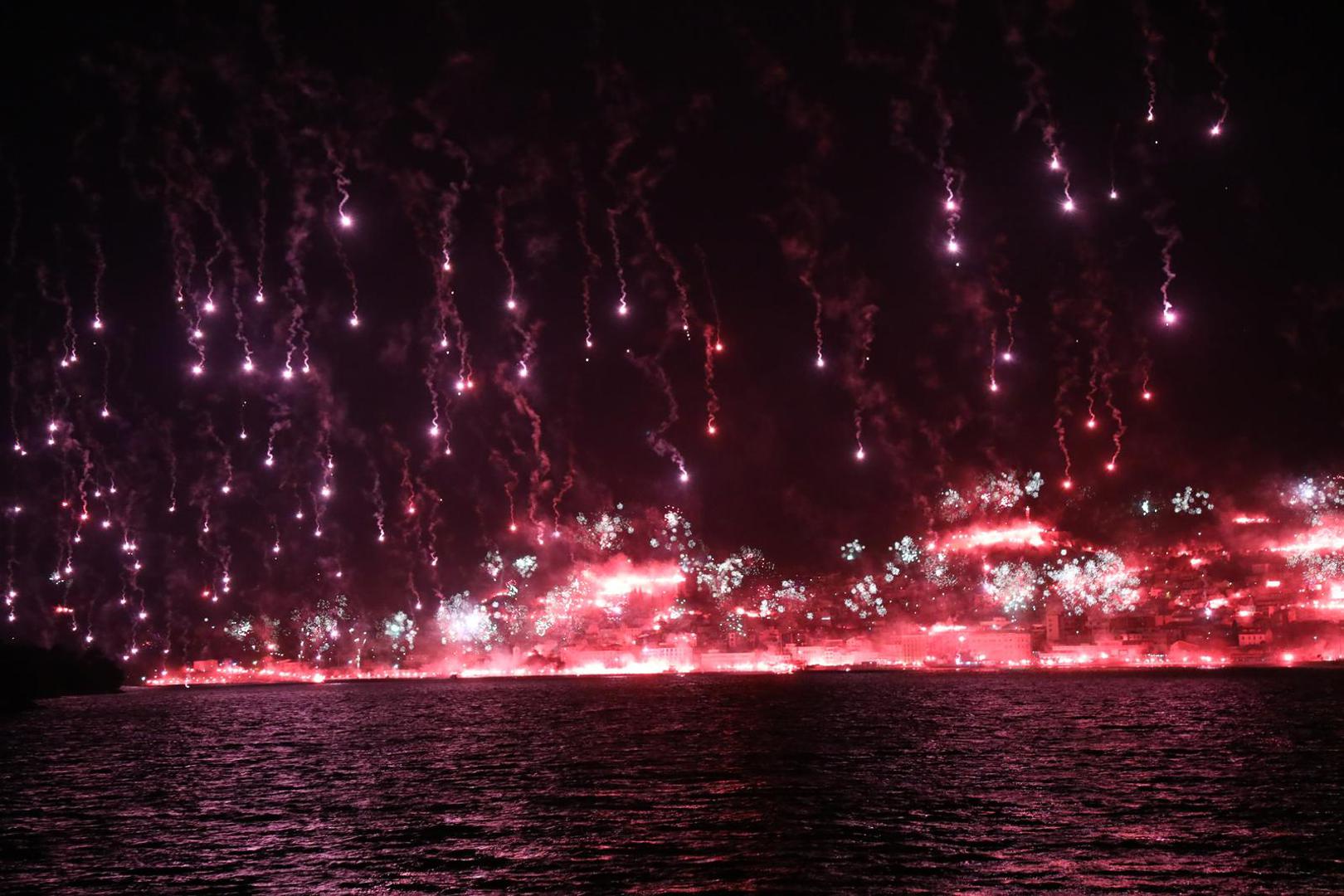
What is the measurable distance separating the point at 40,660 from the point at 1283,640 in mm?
179435

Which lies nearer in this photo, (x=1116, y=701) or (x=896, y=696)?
(x=1116, y=701)

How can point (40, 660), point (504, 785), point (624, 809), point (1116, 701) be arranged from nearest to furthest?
point (624, 809)
point (504, 785)
point (1116, 701)
point (40, 660)

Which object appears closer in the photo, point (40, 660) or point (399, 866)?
point (399, 866)

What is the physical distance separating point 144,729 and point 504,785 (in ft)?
144

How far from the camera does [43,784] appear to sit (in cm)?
4050

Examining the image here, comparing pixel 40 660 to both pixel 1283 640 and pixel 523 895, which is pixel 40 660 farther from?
pixel 1283 640

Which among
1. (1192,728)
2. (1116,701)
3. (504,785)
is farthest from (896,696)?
(504,785)

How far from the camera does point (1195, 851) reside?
965 inches

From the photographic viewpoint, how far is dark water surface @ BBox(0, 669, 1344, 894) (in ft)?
76.5

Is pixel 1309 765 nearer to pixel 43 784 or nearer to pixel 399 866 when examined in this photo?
pixel 399 866

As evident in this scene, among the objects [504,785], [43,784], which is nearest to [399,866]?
[504,785]

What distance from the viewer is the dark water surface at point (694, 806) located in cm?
2331

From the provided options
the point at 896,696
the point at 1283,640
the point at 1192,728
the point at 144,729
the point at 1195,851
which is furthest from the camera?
the point at 1283,640

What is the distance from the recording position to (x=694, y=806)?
3250 centimetres
